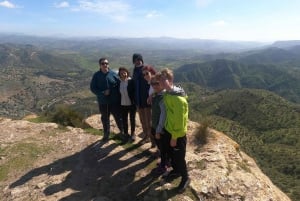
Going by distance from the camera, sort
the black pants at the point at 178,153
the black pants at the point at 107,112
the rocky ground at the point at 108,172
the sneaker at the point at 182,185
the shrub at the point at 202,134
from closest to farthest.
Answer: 1. the black pants at the point at 178,153
2. the sneaker at the point at 182,185
3. the rocky ground at the point at 108,172
4. the black pants at the point at 107,112
5. the shrub at the point at 202,134

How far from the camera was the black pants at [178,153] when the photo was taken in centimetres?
689

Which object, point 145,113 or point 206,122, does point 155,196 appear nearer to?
point 145,113

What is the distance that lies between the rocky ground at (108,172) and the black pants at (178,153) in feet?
1.70

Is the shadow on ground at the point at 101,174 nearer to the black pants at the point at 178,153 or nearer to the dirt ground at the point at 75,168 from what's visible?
the dirt ground at the point at 75,168

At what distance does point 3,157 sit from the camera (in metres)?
10.0

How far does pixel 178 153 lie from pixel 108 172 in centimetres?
267

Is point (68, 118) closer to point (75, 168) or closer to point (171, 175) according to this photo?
point (75, 168)

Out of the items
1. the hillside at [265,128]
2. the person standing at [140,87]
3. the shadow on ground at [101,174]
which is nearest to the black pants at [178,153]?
the shadow on ground at [101,174]

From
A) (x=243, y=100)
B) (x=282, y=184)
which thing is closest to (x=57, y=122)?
(x=282, y=184)

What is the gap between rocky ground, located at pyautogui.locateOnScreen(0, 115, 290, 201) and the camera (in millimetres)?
7586

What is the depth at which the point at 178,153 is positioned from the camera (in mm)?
6957

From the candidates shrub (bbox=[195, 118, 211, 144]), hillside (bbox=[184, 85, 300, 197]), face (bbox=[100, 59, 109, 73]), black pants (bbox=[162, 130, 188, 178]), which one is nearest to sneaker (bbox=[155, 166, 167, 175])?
black pants (bbox=[162, 130, 188, 178])

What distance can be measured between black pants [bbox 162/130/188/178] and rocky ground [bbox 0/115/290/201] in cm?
52

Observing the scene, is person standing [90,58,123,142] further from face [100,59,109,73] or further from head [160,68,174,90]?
head [160,68,174,90]
